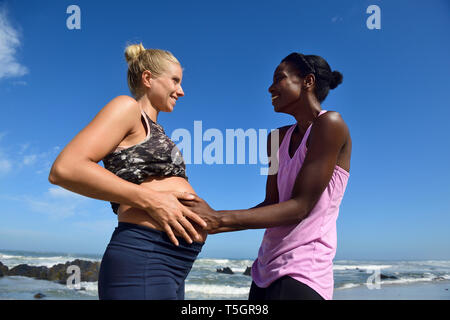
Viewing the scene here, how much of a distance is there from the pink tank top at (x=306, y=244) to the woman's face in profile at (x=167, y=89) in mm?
883

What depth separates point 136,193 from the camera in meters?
1.59

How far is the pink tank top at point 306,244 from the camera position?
5.78 ft

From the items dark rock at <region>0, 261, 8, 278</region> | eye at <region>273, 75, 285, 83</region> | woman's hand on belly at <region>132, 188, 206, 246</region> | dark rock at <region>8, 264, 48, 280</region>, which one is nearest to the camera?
woman's hand on belly at <region>132, 188, 206, 246</region>

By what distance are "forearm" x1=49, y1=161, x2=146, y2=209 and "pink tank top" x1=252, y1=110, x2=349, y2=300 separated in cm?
81

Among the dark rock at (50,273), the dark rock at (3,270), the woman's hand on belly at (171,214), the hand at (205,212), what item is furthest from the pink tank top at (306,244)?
the dark rock at (3,270)

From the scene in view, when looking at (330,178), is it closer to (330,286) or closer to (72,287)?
(330,286)

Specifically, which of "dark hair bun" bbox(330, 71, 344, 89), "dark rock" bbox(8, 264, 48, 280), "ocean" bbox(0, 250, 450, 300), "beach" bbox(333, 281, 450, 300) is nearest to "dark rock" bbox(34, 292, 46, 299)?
"ocean" bbox(0, 250, 450, 300)

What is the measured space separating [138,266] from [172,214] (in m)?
0.30

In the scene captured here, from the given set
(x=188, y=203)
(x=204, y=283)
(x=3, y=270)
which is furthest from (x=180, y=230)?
(x=3, y=270)

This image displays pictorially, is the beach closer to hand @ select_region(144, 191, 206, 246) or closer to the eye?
the eye

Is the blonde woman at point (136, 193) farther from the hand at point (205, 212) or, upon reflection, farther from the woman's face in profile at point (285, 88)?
the woman's face in profile at point (285, 88)

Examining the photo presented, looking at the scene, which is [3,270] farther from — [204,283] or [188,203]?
[188,203]

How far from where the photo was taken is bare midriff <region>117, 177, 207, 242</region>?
1684 mm
